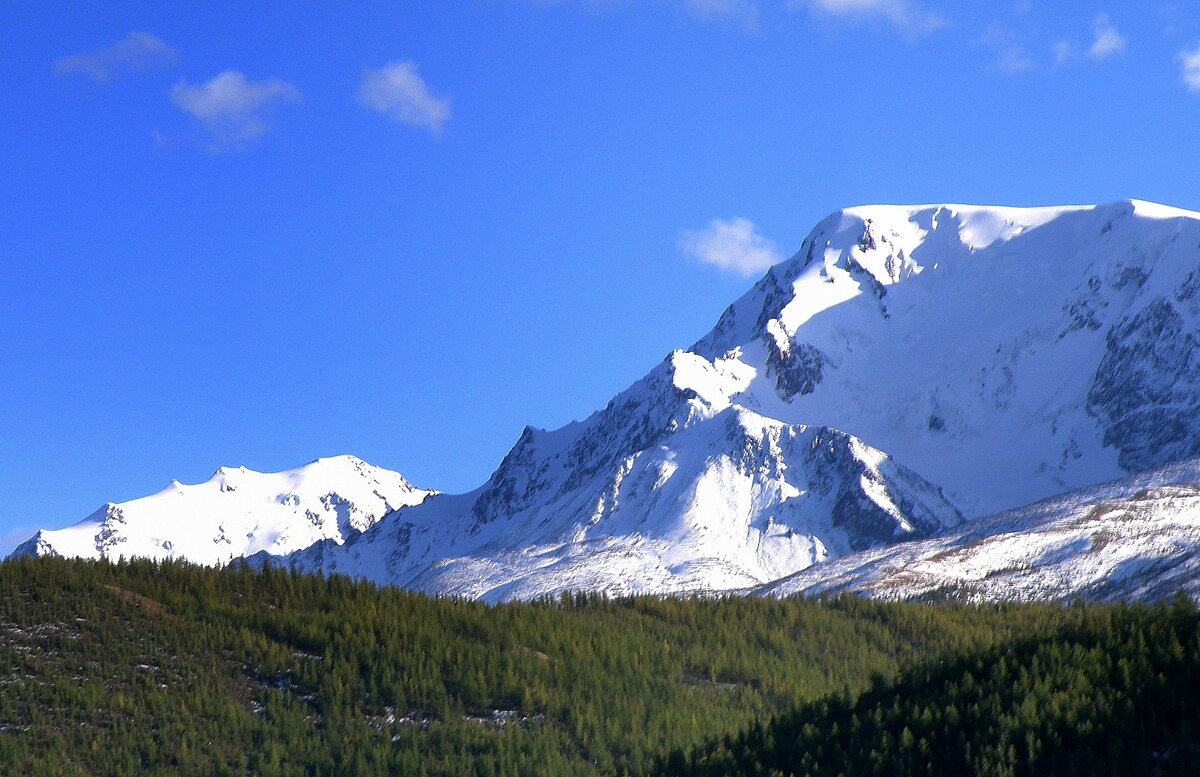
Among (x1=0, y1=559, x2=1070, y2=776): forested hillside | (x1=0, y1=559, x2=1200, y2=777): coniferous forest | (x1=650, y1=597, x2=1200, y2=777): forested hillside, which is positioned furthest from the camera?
(x1=0, y1=559, x2=1070, y2=776): forested hillside

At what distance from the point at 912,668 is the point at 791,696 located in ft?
103

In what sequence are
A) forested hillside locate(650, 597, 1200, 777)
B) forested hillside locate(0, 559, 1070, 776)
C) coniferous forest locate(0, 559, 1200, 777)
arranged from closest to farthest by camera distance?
1. forested hillside locate(650, 597, 1200, 777)
2. coniferous forest locate(0, 559, 1200, 777)
3. forested hillside locate(0, 559, 1070, 776)

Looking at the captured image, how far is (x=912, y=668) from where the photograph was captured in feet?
161

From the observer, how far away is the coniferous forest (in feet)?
135

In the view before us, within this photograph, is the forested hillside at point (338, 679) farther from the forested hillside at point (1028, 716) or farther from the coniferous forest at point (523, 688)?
the forested hillside at point (1028, 716)

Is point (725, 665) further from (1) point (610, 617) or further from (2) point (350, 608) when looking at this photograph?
(2) point (350, 608)

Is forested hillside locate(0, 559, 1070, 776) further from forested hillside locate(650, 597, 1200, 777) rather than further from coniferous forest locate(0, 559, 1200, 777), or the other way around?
forested hillside locate(650, 597, 1200, 777)

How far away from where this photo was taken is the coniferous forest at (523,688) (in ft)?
135

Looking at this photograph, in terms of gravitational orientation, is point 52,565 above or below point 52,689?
above

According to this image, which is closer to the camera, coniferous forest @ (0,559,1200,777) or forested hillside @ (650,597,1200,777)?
forested hillside @ (650,597,1200,777)

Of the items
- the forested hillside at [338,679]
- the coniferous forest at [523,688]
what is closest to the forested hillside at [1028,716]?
the coniferous forest at [523,688]

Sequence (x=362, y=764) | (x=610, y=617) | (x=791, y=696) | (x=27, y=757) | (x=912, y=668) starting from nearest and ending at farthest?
(x=912, y=668) < (x=27, y=757) < (x=362, y=764) < (x=791, y=696) < (x=610, y=617)

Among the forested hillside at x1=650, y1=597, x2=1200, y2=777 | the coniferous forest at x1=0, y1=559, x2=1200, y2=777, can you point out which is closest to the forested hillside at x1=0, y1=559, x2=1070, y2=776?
the coniferous forest at x1=0, y1=559, x2=1200, y2=777

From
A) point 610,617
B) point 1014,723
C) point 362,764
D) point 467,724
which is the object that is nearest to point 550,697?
point 467,724
